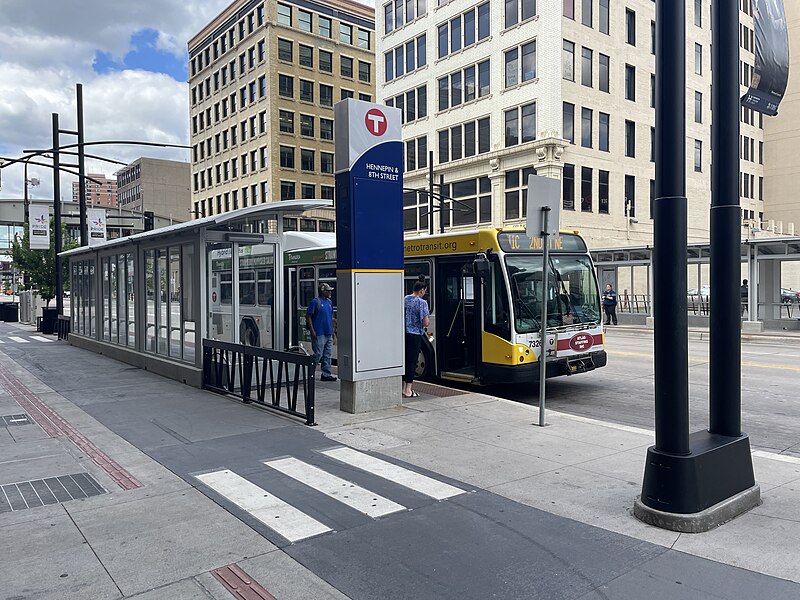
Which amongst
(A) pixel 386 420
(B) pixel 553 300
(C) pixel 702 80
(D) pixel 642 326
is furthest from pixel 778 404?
(C) pixel 702 80

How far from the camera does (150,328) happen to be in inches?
548

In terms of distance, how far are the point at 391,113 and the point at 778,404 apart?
749cm

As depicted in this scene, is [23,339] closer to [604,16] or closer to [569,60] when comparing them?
[569,60]

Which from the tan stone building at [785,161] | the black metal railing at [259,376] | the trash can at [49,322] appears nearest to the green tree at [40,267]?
the trash can at [49,322]

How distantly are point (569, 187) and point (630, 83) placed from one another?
10126 millimetres

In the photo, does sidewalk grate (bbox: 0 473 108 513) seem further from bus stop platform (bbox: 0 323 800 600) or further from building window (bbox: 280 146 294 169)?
building window (bbox: 280 146 294 169)

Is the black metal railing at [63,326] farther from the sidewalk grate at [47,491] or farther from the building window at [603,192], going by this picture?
the building window at [603,192]

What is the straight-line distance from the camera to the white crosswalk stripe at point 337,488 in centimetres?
550

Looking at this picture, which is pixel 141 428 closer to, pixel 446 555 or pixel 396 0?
pixel 446 555

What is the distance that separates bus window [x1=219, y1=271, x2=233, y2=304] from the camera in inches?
454

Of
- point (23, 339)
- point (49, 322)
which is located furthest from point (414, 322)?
point (49, 322)

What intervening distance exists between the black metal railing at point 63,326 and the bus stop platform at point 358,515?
13479mm

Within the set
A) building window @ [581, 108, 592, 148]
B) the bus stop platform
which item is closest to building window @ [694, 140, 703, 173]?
building window @ [581, 108, 592, 148]

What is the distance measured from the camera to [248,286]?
12.7m
